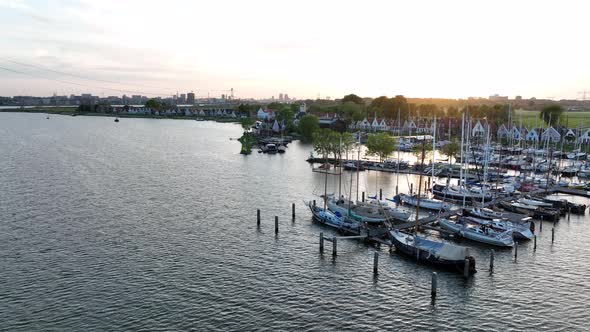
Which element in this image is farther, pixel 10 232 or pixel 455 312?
pixel 10 232

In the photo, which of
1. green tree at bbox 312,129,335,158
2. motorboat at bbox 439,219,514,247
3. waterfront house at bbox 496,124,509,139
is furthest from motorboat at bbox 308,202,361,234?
waterfront house at bbox 496,124,509,139

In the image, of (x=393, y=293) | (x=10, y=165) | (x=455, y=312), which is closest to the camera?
(x=455, y=312)

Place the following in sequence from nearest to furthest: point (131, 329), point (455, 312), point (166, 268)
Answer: point (131, 329)
point (455, 312)
point (166, 268)

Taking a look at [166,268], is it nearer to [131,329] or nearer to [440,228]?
[131,329]

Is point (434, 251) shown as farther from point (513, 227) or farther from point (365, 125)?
point (365, 125)

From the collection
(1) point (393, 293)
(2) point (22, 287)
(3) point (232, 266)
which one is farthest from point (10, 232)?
(1) point (393, 293)

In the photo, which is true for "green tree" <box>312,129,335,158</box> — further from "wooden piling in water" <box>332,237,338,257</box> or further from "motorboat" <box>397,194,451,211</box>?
"wooden piling in water" <box>332,237,338,257</box>

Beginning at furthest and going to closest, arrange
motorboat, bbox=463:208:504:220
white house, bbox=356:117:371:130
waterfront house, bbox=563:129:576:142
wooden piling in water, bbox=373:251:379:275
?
white house, bbox=356:117:371:130
waterfront house, bbox=563:129:576:142
motorboat, bbox=463:208:504:220
wooden piling in water, bbox=373:251:379:275

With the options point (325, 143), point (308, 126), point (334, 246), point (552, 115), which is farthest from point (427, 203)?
point (552, 115)
